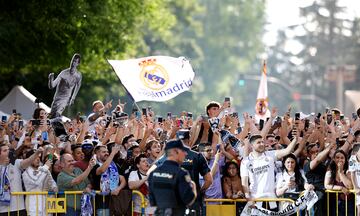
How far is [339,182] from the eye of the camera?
2064cm

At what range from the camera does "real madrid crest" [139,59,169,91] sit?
83.1 feet

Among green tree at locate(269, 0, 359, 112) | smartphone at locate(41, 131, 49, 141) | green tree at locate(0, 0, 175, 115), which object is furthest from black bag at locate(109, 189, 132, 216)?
green tree at locate(269, 0, 359, 112)

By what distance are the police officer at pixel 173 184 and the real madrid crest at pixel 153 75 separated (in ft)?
26.6

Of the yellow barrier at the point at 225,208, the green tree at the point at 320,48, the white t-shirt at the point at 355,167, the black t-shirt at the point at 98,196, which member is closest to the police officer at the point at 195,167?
the yellow barrier at the point at 225,208

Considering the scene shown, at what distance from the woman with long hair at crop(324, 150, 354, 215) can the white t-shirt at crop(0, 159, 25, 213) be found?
4580mm

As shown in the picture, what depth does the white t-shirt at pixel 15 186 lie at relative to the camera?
20062 millimetres

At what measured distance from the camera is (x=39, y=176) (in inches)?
789

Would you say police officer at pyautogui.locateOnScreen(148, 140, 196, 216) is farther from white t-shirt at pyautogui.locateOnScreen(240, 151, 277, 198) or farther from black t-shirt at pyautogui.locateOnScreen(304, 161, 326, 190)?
black t-shirt at pyautogui.locateOnScreen(304, 161, 326, 190)

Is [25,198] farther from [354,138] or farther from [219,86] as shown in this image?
[219,86]

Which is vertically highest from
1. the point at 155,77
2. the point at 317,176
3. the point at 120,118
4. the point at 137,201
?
the point at 155,77

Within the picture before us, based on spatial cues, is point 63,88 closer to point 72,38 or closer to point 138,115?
point 138,115

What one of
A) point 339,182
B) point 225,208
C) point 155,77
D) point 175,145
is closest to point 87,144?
point 225,208

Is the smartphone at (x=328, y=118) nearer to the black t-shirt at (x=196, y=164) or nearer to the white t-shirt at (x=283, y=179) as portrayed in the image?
the white t-shirt at (x=283, y=179)

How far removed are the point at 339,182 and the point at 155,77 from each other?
233 inches
